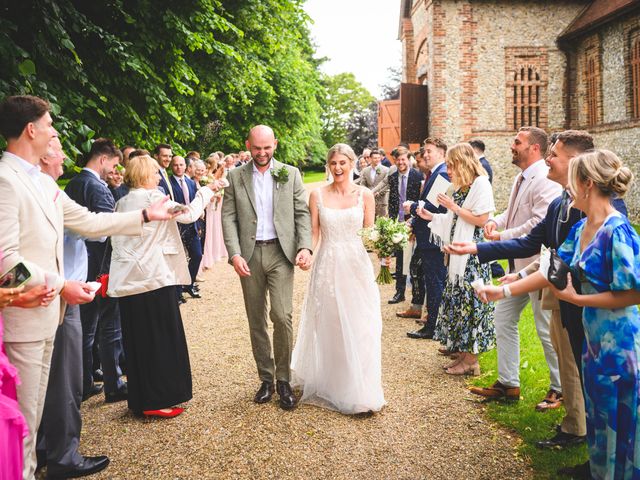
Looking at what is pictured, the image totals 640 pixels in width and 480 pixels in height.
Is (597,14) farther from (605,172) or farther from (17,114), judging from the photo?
(17,114)

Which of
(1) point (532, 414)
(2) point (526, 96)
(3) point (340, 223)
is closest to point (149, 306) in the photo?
(3) point (340, 223)

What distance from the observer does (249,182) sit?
18.4ft

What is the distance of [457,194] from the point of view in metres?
6.43

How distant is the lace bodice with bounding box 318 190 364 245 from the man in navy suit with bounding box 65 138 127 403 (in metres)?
2.19

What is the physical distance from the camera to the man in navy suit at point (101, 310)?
551 cm

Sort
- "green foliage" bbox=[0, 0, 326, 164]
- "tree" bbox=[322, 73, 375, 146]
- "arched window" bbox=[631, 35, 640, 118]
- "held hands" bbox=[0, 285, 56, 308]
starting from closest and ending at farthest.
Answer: "held hands" bbox=[0, 285, 56, 308] < "green foliage" bbox=[0, 0, 326, 164] < "arched window" bbox=[631, 35, 640, 118] < "tree" bbox=[322, 73, 375, 146]

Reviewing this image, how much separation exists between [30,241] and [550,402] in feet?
15.3

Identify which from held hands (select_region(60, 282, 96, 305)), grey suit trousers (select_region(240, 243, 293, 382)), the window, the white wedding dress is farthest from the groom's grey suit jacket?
the window

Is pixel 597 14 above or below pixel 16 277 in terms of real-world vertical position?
above

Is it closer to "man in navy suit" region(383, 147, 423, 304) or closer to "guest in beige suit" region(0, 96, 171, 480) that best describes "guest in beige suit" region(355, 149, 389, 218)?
"man in navy suit" region(383, 147, 423, 304)

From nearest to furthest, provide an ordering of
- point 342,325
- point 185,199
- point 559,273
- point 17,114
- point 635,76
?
point 559,273 < point 17,114 < point 342,325 < point 185,199 < point 635,76

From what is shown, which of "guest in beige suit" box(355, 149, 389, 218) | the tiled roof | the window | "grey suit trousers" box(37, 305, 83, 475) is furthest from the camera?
the window

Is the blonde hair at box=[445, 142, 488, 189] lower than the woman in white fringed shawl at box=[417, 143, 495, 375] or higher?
higher

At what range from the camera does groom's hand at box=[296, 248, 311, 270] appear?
537cm
